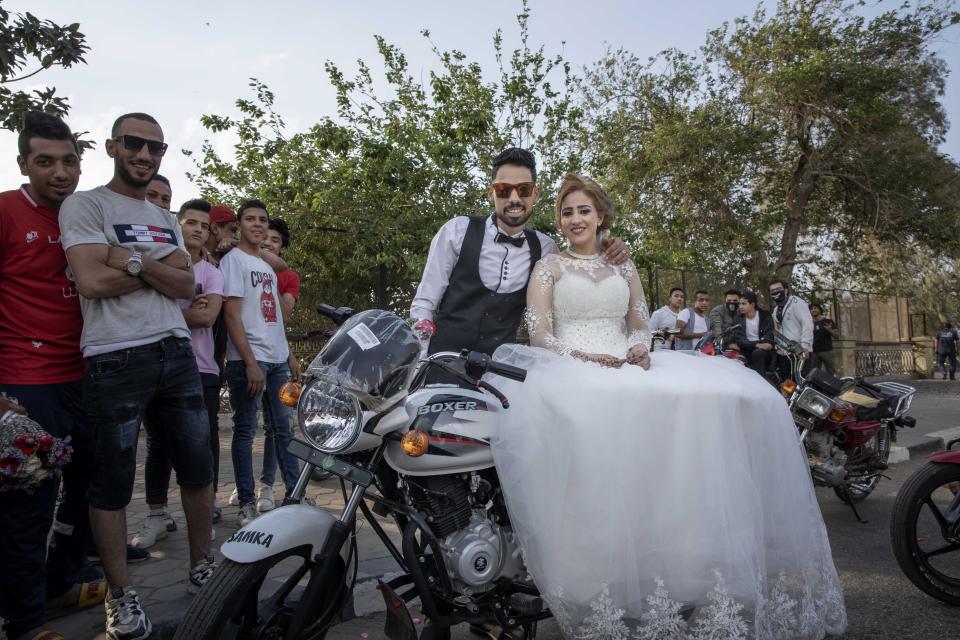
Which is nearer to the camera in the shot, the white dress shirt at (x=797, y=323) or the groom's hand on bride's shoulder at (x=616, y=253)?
the groom's hand on bride's shoulder at (x=616, y=253)

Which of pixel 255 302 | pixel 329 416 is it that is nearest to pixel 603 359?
pixel 329 416

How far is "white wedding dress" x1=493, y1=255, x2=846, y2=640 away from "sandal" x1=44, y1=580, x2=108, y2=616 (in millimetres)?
2193

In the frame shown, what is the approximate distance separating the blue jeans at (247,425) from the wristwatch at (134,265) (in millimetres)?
1618

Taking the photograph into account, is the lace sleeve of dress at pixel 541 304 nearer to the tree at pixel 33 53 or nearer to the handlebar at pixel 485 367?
the handlebar at pixel 485 367

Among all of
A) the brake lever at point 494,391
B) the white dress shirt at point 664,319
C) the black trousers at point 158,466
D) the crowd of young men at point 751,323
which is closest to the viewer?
the brake lever at point 494,391

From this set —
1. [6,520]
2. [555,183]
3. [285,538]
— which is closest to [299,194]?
[555,183]

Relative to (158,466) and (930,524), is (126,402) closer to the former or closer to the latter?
(158,466)

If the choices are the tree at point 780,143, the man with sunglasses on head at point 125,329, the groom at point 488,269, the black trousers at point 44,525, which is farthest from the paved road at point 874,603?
the tree at point 780,143

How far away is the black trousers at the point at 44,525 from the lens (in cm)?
256

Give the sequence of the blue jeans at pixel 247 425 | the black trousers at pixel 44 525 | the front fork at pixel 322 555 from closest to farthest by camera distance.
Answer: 1. the front fork at pixel 322 555
2. the black trousers at pixel 44 525
3. the blue jeans at pixel 247 425

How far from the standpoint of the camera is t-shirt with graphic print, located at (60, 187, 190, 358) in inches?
→ 105

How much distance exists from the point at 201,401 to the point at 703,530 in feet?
7.31

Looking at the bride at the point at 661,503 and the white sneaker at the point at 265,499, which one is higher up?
the bride at the point at 661,503

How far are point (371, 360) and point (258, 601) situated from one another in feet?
2.74
